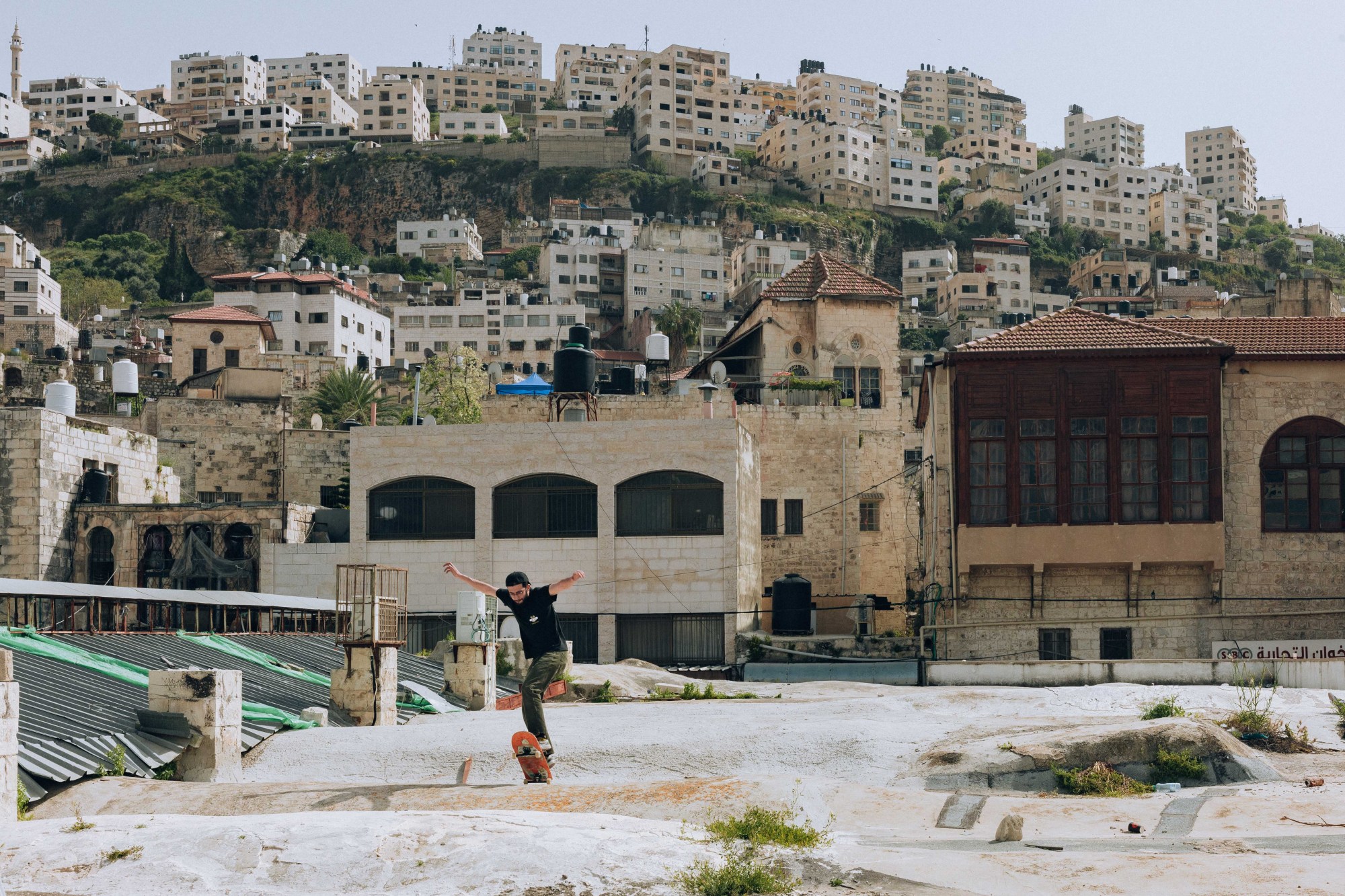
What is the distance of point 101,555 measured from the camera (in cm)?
4291

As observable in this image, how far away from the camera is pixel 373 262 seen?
13675 centimetres

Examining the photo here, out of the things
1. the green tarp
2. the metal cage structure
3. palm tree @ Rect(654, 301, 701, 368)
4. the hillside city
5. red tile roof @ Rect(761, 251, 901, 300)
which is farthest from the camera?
palm tree @ Rect(654, 301, 701, 368)

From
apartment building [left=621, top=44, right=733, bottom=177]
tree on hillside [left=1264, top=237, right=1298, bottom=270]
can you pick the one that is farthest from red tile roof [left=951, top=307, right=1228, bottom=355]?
tree on hillside [left=1264, top=237, right=1298, bottom=270]

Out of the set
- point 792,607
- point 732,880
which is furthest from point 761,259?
point 732,880

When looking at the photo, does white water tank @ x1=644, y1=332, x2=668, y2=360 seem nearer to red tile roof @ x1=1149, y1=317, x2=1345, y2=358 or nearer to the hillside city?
the hillside city

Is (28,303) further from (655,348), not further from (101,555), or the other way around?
(655,348)

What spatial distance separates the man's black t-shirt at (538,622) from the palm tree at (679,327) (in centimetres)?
8173

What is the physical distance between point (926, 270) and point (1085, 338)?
Result: 11525 centimetres

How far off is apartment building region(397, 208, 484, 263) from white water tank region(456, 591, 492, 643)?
111 meters

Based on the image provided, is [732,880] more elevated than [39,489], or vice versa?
[39,489]

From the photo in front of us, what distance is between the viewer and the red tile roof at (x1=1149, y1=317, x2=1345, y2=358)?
32.1 meters

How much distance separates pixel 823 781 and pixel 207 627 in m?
21.0

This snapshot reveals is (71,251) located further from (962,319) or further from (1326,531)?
(1326,531)

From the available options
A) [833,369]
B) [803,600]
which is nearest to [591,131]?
[833,369]
